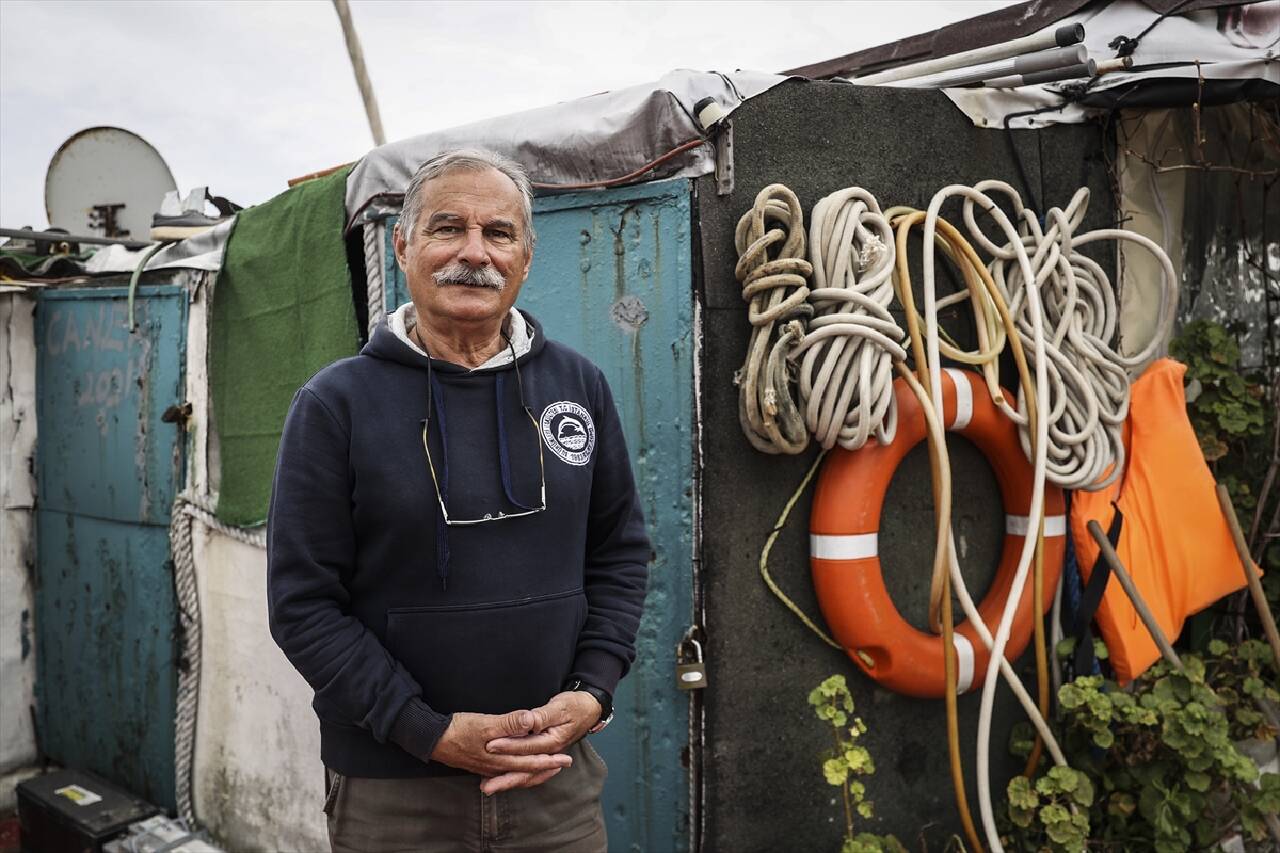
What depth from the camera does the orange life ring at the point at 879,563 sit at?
2406mm

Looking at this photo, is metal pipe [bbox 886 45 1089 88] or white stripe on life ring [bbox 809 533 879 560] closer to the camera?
white stripe on life ring [bbox 809 533 879 560]

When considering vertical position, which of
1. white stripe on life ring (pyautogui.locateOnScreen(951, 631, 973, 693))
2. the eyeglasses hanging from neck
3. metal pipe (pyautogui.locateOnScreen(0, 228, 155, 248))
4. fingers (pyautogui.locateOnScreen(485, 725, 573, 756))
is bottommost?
white stripe on life ring (pyautogui.locateOnScreen(951, 631, 973, 693))

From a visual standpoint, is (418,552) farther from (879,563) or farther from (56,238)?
(56,238)

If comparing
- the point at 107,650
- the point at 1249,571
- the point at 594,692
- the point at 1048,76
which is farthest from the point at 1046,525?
the point at 107,650

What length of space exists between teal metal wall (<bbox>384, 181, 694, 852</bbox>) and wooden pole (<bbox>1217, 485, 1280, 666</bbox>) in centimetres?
178

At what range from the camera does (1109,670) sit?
2887 mm

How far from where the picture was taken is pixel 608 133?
2.43 meters

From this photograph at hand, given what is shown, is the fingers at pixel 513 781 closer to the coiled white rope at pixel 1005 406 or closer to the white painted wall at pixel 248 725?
the coiled white rope at pixel 1005 406

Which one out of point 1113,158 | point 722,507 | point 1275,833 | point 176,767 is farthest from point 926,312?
point 176,767

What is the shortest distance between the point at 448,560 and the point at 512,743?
0.31 metres

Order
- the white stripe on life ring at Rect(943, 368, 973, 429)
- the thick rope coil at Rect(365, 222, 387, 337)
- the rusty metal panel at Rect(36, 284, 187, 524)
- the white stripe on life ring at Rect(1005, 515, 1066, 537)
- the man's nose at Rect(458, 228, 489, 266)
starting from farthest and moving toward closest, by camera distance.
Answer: the rusty metal panel at Rect(36, 284, 187, 524) < the thick rope coil at Rect(365, 222, 387, 337) < the white stripe on life ring at Rect(1005, 515, 1066, 537) < the white stripe on life ring at Rect(943, 368, 973, 429) < the man's nose at Rect(458, 228, 489, 266)

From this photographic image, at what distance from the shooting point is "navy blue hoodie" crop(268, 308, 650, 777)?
146 centimetres

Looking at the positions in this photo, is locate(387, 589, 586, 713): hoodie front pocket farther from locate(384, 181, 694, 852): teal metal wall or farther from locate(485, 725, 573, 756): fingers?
locate(384, 181, 694, 852): teal metal wall

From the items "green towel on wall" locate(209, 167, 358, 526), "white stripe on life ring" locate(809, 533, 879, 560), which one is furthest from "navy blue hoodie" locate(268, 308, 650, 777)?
"green towel on wall" locate(209, 167, 358, 526)
